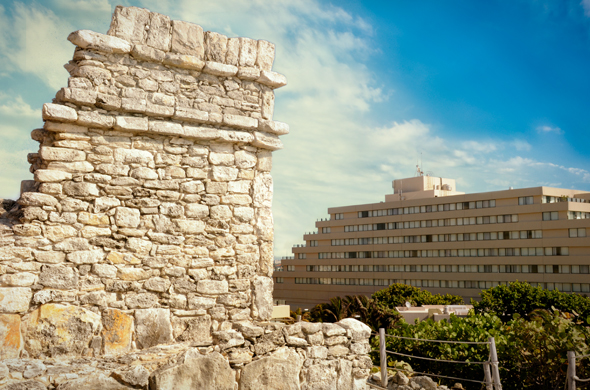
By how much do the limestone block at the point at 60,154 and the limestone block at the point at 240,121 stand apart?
5.56 feet

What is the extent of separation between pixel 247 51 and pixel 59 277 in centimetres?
349

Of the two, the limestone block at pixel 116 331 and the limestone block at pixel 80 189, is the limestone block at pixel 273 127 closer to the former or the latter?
the limestone block at pixel 80 189

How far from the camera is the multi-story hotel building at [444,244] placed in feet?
161

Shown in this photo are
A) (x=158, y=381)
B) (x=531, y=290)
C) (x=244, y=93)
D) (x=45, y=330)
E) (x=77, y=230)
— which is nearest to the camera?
(x=158, y=381)

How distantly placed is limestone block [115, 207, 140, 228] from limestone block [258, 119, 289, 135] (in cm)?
188

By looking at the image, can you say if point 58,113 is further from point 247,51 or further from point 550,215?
point 550,215

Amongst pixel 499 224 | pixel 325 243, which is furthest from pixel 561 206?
pixel 325 243

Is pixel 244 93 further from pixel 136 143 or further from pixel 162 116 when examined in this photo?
pixel 136 143

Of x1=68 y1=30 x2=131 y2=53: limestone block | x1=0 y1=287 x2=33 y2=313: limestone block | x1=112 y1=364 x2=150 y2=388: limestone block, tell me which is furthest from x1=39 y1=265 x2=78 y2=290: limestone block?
x1=68 y1=30 x2=131 y2=53: limestone block

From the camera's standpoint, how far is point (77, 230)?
16.4 feet

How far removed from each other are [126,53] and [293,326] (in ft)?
11.9

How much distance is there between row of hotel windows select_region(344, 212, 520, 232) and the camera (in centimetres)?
5356

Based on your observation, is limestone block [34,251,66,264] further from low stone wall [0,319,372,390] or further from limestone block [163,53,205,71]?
limestone block [163,53,205,71]

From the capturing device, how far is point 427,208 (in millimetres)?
60219
